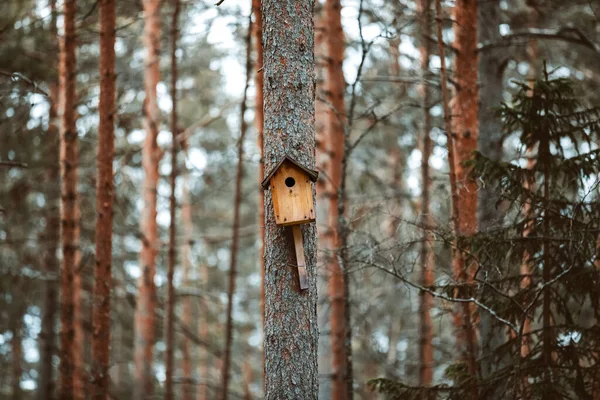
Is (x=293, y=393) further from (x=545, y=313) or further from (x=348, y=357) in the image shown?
(x=348, y=357)

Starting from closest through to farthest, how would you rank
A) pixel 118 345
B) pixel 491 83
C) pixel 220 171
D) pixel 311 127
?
pixel 311 127 < pixel 491 83 < pixel 220 171 < pixel 118 345

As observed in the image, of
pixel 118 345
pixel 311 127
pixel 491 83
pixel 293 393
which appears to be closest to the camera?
pixel 293 393

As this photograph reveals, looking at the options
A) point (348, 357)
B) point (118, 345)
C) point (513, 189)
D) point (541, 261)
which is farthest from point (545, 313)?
point (118, 345)

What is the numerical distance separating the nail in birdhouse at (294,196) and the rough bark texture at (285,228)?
0.08 metres

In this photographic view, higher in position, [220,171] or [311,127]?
[220,171]

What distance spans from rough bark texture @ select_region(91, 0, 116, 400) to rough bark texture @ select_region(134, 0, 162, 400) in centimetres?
295

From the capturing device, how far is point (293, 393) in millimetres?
4336

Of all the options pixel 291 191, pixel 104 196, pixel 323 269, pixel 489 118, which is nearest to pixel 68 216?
pixel 104 196

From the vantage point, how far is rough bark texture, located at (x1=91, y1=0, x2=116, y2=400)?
25.7 feet

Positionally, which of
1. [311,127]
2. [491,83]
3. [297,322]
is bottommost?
[297,322]

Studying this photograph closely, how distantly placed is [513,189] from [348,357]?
2938 mm

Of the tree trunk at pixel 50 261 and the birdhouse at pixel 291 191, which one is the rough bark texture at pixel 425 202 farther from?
the tree trunk at pixel 50 261

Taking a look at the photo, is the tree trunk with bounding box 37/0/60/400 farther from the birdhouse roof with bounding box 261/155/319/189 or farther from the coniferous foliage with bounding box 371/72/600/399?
the birdhouse roof with bounding box 261/155/319/189

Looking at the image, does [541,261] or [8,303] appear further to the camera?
[8,303]
